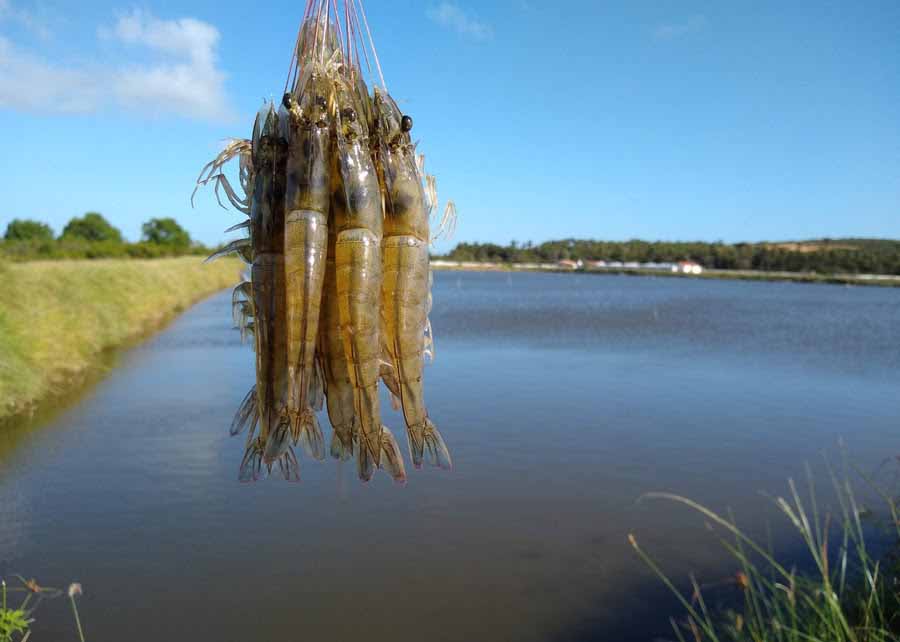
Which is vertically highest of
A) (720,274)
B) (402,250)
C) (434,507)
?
(402,250)

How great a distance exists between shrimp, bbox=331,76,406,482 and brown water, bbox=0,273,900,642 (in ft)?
1.59

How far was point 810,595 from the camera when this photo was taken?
4.90 meters

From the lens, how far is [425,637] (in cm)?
556

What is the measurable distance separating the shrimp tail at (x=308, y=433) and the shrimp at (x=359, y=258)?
0.16 metres

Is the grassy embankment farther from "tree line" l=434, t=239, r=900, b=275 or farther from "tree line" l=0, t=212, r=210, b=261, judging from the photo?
"tree line" l=434, t=239, r=900, b=275

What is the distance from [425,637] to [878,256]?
116 m

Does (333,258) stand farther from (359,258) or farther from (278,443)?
(278,443)

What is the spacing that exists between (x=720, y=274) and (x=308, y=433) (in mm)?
114168

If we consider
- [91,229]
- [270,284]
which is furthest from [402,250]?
[91,229]

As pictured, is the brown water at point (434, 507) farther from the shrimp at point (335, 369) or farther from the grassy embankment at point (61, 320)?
the grassy embankment at point (61, 320)

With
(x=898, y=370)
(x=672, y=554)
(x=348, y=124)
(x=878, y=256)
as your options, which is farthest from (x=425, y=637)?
(x=878, y=256)

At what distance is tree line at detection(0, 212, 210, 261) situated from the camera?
2090 inches

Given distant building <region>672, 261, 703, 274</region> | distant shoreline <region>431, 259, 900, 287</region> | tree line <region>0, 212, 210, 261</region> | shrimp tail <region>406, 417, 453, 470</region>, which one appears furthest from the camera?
distant building <region>672, 261, 703, 274</region>

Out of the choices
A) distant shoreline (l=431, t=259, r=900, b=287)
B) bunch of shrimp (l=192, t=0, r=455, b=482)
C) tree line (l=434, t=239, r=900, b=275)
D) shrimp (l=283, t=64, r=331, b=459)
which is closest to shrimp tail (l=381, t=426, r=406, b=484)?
bunch of shrimp (l=192, t=0, r=455, b=482)
